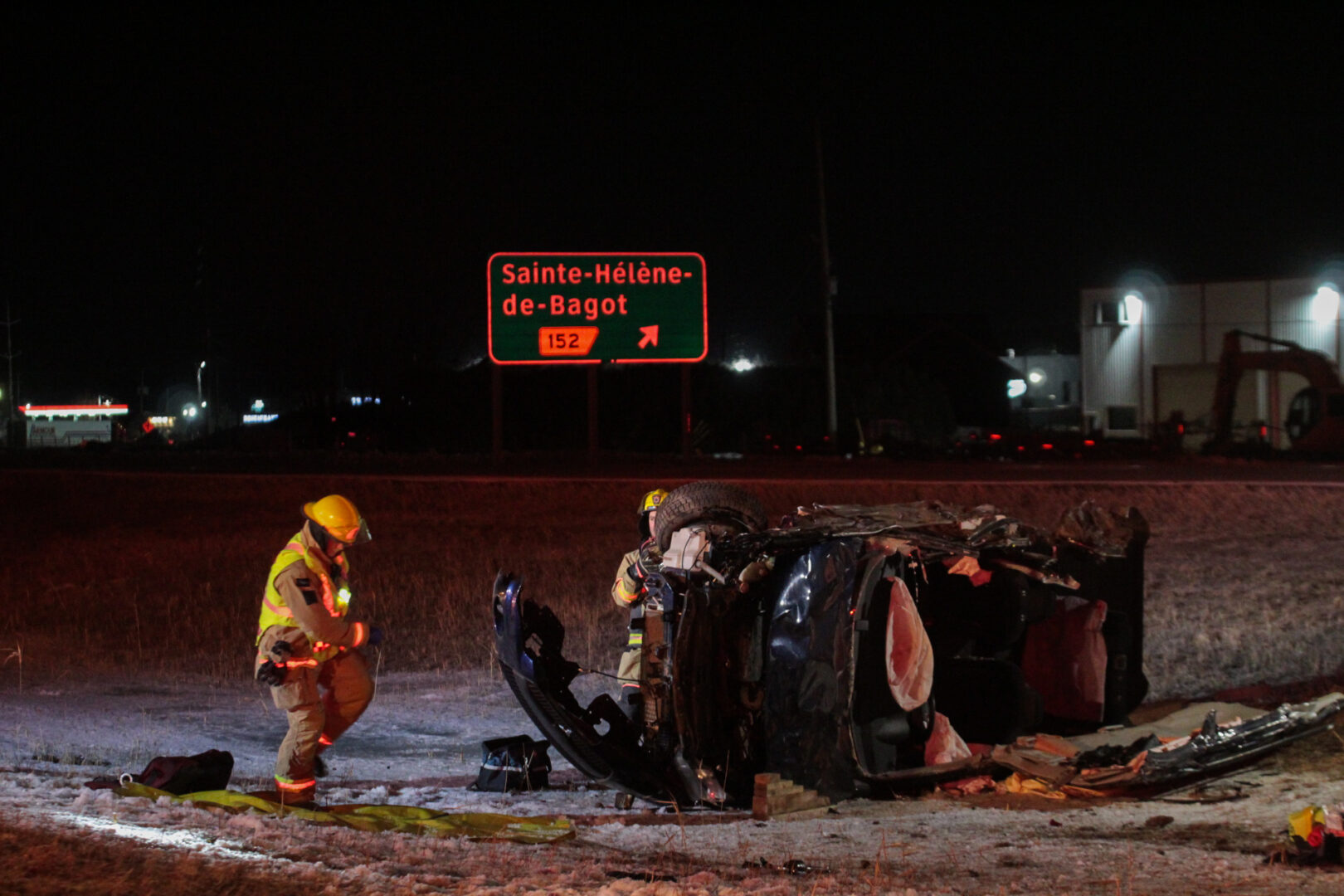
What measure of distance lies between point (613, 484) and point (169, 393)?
86.7 metres

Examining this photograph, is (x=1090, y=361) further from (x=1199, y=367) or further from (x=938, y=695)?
(x=938, y=695)

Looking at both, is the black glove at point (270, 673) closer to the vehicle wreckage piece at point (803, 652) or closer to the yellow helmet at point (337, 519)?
the yellow helmet at point (337, 519)

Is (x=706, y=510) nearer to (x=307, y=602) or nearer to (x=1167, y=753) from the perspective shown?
(x=307, y=602)

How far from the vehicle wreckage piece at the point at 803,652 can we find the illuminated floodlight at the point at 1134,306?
42708mm

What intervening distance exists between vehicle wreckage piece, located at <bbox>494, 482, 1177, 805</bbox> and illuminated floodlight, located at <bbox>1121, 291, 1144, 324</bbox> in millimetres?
42708

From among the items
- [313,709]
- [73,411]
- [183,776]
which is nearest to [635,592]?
[313,709]

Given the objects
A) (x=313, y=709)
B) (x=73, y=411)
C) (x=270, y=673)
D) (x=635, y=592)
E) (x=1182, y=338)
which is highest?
(x=1182, y=338)

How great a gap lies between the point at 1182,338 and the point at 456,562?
37.0m

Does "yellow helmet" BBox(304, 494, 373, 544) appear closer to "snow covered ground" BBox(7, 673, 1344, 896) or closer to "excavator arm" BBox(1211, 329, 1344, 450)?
"snow covered ground" BBox(7, 673, 1344, 896)

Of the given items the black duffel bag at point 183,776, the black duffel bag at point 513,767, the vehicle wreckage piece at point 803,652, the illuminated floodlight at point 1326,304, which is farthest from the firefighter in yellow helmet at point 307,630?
the illuminated floodlight at point 1326,304

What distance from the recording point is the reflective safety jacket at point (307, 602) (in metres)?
6.54

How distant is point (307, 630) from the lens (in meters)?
6.53

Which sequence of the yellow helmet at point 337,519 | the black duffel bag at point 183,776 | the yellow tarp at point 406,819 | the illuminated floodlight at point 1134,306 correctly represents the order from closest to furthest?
1. the yellow tarp at point 406,819
2. the black duffel bag at point 183,776
3. the yellow helmet at point 337,519
4. the illuminated floodlight at point 1134,306

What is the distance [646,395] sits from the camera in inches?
1885
